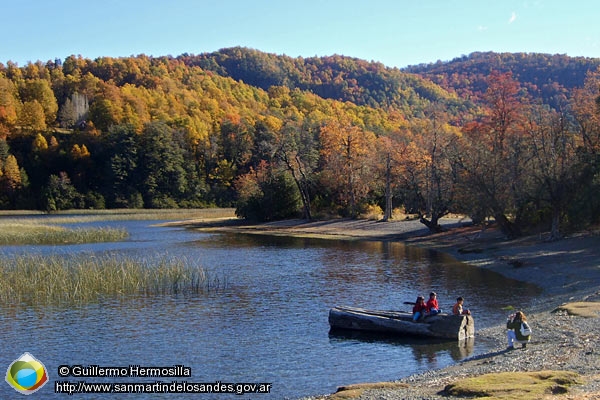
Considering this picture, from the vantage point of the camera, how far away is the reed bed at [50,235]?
58.6 m

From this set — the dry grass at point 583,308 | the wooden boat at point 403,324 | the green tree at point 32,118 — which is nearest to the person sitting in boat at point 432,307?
the wooden boat at point 403,324

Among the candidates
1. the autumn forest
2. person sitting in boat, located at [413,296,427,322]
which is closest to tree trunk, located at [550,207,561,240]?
the autumn forest

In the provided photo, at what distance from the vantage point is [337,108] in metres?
188

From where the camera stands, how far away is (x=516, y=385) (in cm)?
1512

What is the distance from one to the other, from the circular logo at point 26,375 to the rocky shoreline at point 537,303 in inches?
331

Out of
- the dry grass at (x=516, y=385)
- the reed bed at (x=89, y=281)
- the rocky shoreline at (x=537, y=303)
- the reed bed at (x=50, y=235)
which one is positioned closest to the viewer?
the dry grass at (x=516, y=385)

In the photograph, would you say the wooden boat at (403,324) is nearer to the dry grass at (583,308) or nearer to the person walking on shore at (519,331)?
Result: the person walking on shore at (519,331)

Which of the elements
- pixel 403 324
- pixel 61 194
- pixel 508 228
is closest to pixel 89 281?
pixel 403 324

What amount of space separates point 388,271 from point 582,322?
17710 mm

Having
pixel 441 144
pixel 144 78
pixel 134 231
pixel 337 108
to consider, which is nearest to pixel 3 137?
pixel 144 78

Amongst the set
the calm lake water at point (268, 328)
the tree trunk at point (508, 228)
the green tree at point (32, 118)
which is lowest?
the calm lake water at point (268, 328)

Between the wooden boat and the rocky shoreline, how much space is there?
1177mm

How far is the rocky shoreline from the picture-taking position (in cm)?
1700

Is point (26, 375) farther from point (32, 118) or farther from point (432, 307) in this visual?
point (32, 118)
